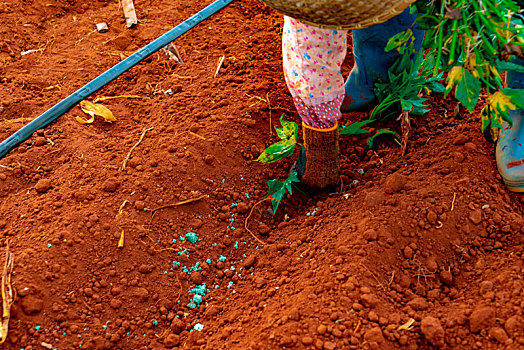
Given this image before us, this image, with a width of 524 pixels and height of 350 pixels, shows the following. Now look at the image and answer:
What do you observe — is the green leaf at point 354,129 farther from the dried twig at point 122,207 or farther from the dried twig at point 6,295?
the dried twig at point 6,295

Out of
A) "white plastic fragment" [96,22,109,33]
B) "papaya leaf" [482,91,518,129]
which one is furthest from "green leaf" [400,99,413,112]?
"white plastic fragment" [96,22,109,33]

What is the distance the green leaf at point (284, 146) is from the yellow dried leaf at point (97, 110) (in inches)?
30.0

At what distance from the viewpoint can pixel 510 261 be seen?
155 centimetres

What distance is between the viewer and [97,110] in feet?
7.67

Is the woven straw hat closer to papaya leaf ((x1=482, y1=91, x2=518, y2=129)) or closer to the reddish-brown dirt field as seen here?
papaya leaf ((x1=482, y1=91, x2=518, y2=129))

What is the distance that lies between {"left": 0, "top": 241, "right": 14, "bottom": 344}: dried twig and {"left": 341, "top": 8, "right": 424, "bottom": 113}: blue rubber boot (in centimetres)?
139

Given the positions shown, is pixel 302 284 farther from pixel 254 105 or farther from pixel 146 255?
pixel 254 105

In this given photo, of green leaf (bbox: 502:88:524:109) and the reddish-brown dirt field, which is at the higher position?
green leaf (bbox: 502:88:524:109)

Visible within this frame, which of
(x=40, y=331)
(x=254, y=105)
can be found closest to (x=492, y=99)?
(x=254, y=105)

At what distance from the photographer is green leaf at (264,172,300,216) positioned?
187 cm

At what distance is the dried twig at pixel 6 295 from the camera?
1504mm

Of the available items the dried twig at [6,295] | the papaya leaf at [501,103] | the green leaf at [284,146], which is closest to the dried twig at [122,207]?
the dried twig at [6,295]

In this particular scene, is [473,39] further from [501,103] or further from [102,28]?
[102,28]

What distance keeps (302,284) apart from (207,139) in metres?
0.75
